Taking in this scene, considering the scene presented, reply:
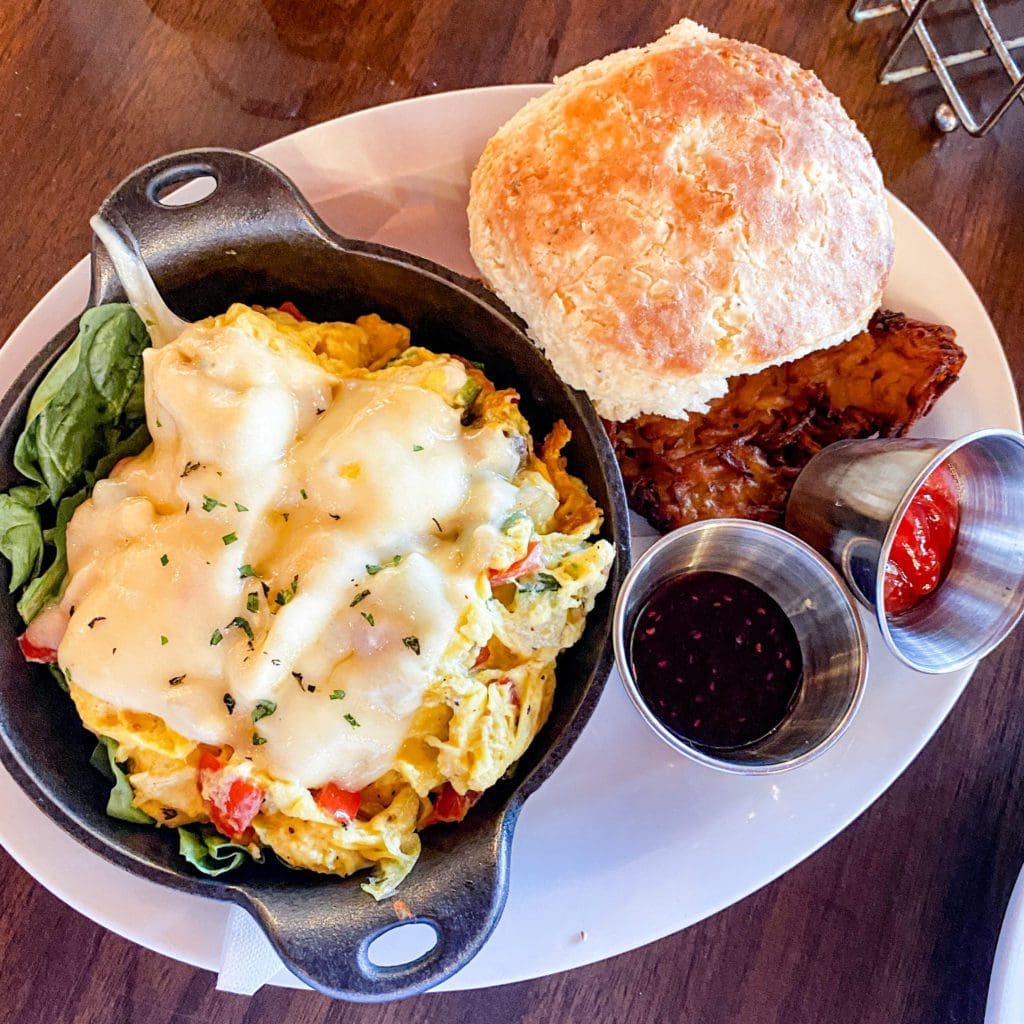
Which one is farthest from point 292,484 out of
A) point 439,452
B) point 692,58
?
point 692,58

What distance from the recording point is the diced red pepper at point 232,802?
5.12 ft

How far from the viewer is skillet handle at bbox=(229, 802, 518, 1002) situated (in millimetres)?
1454

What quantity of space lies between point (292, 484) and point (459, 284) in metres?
0.50

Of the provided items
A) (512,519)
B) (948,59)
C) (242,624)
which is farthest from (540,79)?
(242,624)

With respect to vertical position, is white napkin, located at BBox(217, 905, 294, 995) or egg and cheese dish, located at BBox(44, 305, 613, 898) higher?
egg and cheese dish, located at BBox(44, 305, 613, 898)

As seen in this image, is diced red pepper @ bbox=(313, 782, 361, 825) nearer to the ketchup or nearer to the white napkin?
the white napkin

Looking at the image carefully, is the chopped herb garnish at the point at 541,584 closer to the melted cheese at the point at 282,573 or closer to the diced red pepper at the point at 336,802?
the melted cheese at the point at 282,573

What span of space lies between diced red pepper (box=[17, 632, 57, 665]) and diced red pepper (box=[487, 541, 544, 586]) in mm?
838

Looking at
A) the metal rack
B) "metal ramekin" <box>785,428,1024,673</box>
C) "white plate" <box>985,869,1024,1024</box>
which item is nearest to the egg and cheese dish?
"metal ramekin" <box>785,428,1024,673</box>

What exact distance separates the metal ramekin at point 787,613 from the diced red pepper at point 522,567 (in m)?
0.17

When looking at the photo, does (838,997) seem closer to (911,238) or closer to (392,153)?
(911,238)

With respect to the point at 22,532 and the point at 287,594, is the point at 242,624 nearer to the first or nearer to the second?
the point at 287,594

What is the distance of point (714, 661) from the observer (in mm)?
1827

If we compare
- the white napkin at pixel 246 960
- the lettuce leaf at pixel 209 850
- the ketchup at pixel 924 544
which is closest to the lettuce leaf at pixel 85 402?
the lettuce leaf at pixel 209 850
